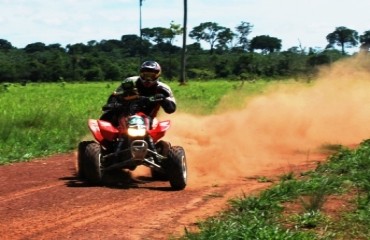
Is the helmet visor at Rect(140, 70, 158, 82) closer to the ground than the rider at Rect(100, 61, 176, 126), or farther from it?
farther from it

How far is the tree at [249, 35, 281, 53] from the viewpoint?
8525cm

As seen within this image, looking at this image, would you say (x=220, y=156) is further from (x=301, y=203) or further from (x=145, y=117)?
(x=301, y=203)

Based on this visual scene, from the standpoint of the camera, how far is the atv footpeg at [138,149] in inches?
361

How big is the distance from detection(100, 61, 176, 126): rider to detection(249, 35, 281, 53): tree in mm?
75204

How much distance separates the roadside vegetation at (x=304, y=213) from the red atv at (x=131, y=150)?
158 cm

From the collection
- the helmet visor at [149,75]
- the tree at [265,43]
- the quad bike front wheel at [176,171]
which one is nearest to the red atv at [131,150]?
the quad bike front wheel at [176,171]

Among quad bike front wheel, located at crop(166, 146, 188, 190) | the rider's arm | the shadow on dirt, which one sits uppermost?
the rider's arm

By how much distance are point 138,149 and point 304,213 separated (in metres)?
3.31

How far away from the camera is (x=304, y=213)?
6.44m

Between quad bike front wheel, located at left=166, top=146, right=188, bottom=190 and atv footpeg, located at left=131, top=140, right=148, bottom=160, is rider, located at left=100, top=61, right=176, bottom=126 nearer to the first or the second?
atv footpeg, located at left=131, top=140, right=148, bottom=160

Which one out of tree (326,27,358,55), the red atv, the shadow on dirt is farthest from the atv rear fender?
tree (326,27,358,55)

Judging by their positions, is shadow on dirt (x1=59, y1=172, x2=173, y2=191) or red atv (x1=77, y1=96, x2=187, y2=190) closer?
red atv (x1=77, y1=96, x2=187, y2=190)

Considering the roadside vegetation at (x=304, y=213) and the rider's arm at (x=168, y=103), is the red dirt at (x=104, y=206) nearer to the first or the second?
the roadside vegetation at (x=304, y=213)

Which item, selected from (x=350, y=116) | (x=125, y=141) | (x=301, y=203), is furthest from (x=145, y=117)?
(x=350, y=116)
